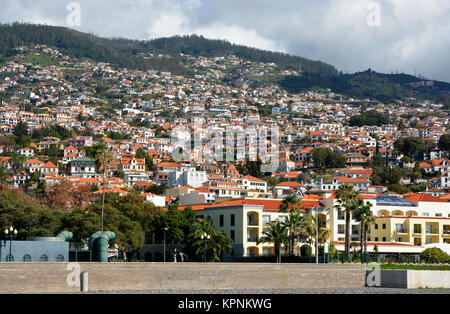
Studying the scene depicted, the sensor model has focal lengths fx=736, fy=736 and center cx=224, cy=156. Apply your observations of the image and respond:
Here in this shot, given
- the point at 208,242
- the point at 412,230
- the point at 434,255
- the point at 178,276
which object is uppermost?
the point at 412,230

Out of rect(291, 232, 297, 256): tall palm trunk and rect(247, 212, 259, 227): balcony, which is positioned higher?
rect(247, 212, 259, 227): balcony

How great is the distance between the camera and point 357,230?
76375mm

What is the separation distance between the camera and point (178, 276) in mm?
45000

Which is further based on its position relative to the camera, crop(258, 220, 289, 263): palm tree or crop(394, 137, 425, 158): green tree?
crop(394, 137, 425, 158): green tree

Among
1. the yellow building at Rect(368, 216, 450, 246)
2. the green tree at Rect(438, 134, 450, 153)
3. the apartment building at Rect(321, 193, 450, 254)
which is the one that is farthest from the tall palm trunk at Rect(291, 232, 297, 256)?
the green tree at Rect(438, 134, 450, 153)

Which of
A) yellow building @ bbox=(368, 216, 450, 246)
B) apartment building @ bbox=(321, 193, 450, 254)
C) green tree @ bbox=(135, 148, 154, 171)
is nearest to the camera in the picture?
A: apartment building @ bbox=(321, 193, 450, 254)

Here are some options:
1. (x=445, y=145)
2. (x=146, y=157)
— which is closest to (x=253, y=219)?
(x=146, y=157)

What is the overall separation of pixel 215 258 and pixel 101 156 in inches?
628

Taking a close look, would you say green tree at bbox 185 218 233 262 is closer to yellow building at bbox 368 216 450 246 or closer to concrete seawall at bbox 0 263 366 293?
concrete seawall at bbox 0 263 366 293

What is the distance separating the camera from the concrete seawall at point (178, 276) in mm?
39812

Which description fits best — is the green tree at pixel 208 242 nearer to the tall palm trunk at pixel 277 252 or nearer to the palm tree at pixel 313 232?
the tall palm trunk at pixel 277 252

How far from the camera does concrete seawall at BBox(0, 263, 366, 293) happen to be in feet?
131

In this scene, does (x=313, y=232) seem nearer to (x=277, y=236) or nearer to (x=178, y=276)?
(x=277, y=236)
